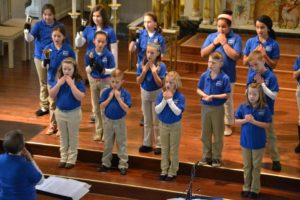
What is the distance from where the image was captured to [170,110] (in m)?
6.78

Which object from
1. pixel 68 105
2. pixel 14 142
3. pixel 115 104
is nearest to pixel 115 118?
pixel 115 104

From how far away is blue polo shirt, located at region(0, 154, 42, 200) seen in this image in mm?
5492

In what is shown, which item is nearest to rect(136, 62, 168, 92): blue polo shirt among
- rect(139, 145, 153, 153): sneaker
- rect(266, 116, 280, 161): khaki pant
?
rect(139, 145, 153, 153): sneaker

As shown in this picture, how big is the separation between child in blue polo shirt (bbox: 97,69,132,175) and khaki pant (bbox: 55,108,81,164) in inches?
11.4

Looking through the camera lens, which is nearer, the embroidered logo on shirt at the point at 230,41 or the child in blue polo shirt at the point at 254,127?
the child in blue polo shirt at the point at 254,127

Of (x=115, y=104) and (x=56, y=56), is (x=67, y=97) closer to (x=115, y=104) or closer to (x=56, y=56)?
(x=115, y=104)

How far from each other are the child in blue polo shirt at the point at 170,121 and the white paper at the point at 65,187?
2.54ft

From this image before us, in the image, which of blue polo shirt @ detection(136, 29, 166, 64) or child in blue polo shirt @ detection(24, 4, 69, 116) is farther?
child in blue polo shirt @ detection(24, 4, 69, 116)

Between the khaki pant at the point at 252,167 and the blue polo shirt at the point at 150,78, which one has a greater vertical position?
the blue polo shirt at the point at 150,78

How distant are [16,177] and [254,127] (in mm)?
2192

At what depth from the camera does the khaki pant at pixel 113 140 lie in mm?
7035

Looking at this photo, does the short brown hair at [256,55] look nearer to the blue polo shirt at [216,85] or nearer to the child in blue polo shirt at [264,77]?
the child in blue polo shirt at [264,77]

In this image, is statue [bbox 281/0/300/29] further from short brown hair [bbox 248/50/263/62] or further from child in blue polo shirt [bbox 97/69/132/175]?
child in blue polo shirt [bbox 97/69/132/175]

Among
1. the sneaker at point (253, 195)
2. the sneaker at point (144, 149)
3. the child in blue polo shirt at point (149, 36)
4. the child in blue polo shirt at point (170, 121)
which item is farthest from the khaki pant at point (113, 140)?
the sneaker at point (253, 195)
